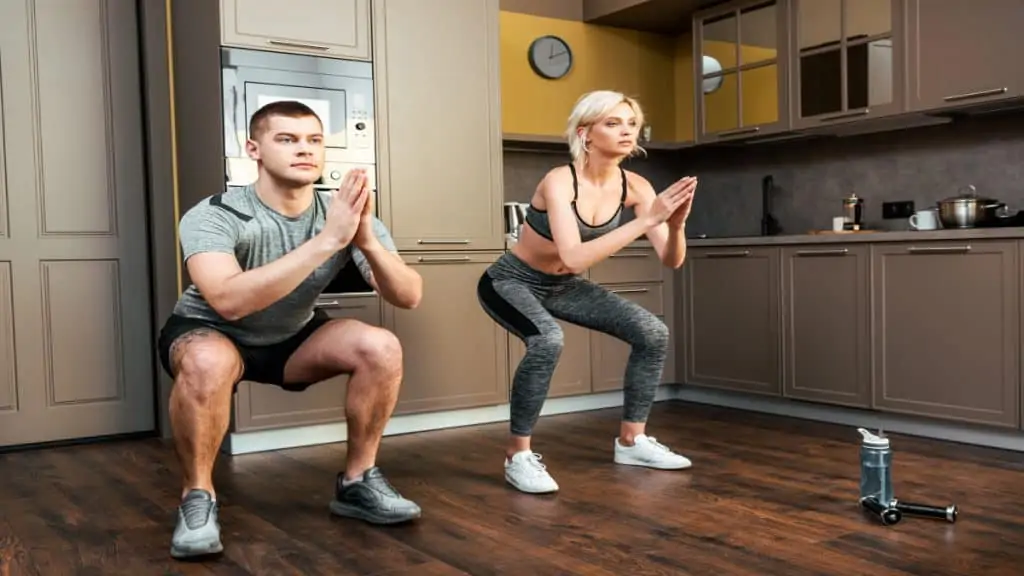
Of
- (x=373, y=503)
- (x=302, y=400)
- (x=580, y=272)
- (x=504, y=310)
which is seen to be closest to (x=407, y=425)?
(x=302, y=400)

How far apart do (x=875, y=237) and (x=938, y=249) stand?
0.27 meters

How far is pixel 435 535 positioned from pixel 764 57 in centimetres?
305

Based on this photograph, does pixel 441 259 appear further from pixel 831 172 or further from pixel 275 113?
pixel 831 172

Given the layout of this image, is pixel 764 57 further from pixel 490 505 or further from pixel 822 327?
pixel 490 505

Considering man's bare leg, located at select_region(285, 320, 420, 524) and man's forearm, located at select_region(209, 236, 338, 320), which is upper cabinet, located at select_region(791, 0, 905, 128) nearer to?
man's bare leg, located at select_region(285, 320, 420, 524)

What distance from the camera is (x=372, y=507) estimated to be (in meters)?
2.60

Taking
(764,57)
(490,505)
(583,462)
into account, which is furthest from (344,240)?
(764,57)

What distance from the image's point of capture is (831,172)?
4.69 meters

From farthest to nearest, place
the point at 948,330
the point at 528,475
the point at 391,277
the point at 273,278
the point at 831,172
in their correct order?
1. the point at 831,172
2. the point at 948,330
3. the point at 528,475
4. the point at 391,277
5. the point at 273,278

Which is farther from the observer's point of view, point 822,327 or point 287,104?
point 822,327

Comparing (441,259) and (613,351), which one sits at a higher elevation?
(441,259)

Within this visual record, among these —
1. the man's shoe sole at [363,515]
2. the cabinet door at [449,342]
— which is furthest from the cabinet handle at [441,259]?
the man's shoe sole at [363,515]

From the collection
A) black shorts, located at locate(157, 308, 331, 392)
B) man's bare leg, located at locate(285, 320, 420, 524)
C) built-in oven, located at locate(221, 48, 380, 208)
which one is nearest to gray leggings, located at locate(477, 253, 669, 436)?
man's bare leg, located at locate(285, 320, 420, 524)

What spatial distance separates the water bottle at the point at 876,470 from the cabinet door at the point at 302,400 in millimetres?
2001
